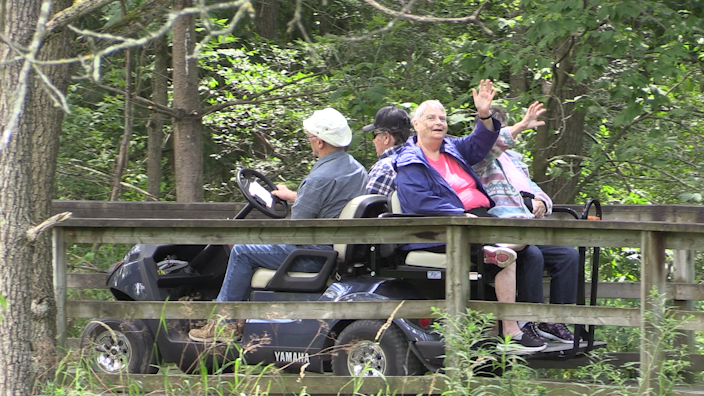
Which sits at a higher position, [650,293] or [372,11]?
[372,11]

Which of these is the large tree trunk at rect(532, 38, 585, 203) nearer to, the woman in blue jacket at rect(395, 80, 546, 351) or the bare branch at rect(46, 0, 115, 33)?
the woman in blue jacket at rect(395, 80, 546, 351)

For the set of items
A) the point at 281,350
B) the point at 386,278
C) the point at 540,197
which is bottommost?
the point at 281,350

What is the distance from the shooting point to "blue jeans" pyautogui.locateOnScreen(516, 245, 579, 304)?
4746 millimetres

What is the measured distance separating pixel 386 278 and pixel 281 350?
72 centimetres

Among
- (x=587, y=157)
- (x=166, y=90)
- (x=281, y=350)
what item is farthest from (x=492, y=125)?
(x=166, y=90)

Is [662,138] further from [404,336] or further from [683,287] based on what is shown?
[404,336]

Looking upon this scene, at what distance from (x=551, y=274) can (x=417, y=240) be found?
46.1 inches

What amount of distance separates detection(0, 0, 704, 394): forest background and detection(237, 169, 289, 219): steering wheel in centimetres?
83

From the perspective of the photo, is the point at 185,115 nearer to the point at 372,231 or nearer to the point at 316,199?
the point at 316,199

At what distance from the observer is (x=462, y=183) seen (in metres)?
4.93

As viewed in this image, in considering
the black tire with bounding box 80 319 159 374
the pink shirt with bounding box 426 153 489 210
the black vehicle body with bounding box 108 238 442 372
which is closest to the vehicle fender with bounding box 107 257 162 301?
the black vehicle body with bounding box 108 238 442 372

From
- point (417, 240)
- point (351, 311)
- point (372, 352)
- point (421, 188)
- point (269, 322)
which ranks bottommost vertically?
point (372, 352)

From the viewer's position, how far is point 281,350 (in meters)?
4.73

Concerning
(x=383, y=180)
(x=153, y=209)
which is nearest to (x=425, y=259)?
(x=383, y=180)
